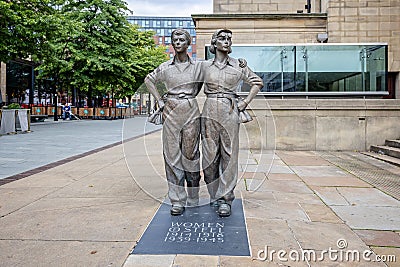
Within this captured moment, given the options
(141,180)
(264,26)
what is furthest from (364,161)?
(264,26)

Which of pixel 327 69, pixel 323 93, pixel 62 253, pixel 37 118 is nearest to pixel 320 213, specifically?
Result: pixel 62 253

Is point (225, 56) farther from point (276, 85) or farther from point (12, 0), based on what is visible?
point (12, 0)

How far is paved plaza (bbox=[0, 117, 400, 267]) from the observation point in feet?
10.7

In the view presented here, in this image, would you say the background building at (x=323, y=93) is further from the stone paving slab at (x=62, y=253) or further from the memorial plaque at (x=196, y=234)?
the stone paving slab at (x=62, y=253)

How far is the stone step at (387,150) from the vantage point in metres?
9.81

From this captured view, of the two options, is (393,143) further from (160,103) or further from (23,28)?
(23,28)

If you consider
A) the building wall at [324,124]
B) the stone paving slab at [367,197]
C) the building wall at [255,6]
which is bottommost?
the stone paving slab at [367,197]

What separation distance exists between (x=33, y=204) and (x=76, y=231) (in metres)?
1.52

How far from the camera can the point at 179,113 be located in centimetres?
428

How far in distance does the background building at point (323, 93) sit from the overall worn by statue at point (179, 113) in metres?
5.51

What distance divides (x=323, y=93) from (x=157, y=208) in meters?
9.82

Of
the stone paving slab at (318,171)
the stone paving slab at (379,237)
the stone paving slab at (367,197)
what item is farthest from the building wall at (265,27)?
the stone paving slab at (379,237)

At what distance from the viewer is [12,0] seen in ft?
69.6

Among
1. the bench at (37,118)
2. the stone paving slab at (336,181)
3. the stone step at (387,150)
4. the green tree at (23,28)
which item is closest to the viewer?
the stone paving slab at (336,181)
